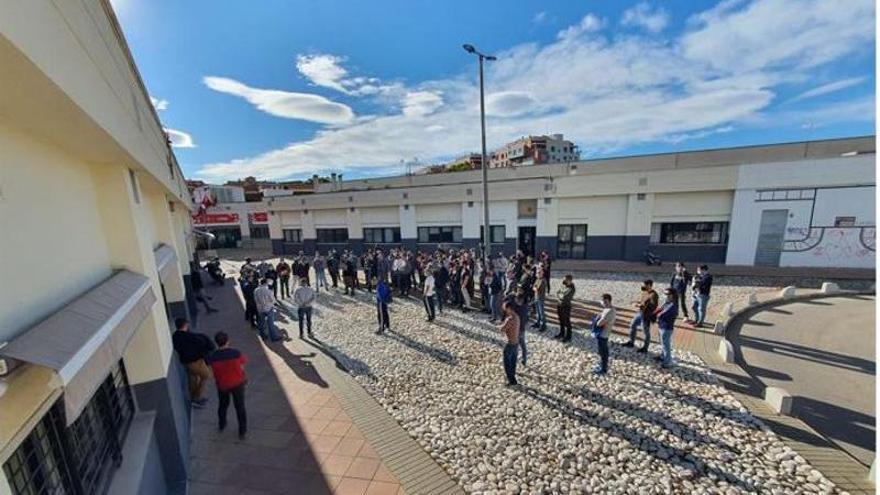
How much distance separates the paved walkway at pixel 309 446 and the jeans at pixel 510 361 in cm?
229

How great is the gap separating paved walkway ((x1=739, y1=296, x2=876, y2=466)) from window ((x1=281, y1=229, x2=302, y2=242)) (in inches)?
1077

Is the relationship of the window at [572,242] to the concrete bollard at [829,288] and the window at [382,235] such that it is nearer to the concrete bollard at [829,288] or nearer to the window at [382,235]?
the concrete bollard at [829,288]

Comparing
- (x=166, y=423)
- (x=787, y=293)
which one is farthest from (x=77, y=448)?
(x=787, y=293)

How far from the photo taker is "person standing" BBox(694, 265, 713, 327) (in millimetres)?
9484

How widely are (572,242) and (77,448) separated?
2073 cm

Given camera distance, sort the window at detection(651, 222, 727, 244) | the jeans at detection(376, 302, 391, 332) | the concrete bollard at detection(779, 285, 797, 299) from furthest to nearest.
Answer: the window at detection(651, 222, 727, 244) < the concrete bollard at detection(779, 285, 797, 299) < the jeans at detection(376, 302, 391, 332)

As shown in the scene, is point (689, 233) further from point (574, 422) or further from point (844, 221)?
point (574, 422)

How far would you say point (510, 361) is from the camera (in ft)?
22.3

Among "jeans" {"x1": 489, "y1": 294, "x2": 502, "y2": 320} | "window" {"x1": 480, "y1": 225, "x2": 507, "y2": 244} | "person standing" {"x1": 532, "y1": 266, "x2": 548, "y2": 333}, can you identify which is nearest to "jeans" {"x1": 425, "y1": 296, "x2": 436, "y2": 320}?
"jeans" {"x1": 489, "y1": 294, "x2": 502, "y2": 320}

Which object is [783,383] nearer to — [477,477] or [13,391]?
[477,477]

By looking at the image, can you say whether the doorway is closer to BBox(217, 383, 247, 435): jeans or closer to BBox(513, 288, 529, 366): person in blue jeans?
BBox(513, 288, 529, 366): person in blue jeans

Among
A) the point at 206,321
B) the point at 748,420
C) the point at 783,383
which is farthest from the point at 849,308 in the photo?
the point at 206,321

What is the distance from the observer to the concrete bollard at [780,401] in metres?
5.73

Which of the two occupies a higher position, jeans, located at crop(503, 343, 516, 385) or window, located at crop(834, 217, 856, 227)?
window, located at crop(834, 217, 856, 227)
